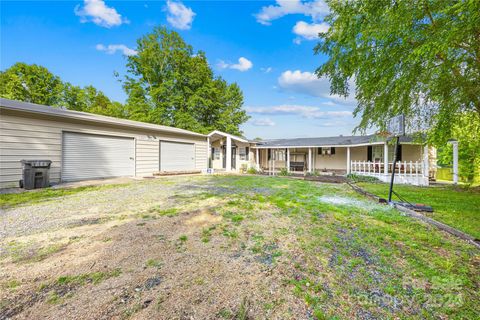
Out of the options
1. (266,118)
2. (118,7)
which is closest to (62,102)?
(118,7)

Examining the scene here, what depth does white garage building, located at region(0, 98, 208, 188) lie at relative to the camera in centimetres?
723

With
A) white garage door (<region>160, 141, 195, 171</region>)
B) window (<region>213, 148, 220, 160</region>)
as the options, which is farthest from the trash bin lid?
window (<region>213, 148, 220, 160</region>)

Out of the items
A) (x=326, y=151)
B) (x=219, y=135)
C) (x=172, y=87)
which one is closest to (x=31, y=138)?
(x=219, y=135)

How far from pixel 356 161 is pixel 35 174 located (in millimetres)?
16872

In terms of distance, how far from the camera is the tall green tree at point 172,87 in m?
23.8

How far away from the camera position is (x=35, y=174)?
709 centimetres

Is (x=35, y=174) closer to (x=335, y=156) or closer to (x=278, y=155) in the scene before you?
(x=278, y=155)

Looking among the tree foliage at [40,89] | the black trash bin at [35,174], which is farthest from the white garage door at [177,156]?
the tree foliage at [40,89]

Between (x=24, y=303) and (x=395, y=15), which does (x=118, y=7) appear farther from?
(x=24, y=303)

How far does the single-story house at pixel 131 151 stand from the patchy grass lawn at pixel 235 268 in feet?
15.7

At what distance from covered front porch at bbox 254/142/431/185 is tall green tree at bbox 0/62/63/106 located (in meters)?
27.9

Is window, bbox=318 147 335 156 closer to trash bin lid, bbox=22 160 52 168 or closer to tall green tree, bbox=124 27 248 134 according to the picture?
tall green tree, bbox=124 27 248 134

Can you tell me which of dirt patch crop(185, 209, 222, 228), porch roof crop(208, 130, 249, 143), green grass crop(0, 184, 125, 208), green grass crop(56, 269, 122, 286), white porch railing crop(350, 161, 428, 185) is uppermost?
porch roof crop(208, 130, 249, 143)

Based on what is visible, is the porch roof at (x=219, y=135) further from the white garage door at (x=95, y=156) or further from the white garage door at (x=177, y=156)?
the white garage door at (x=95, y=156)
